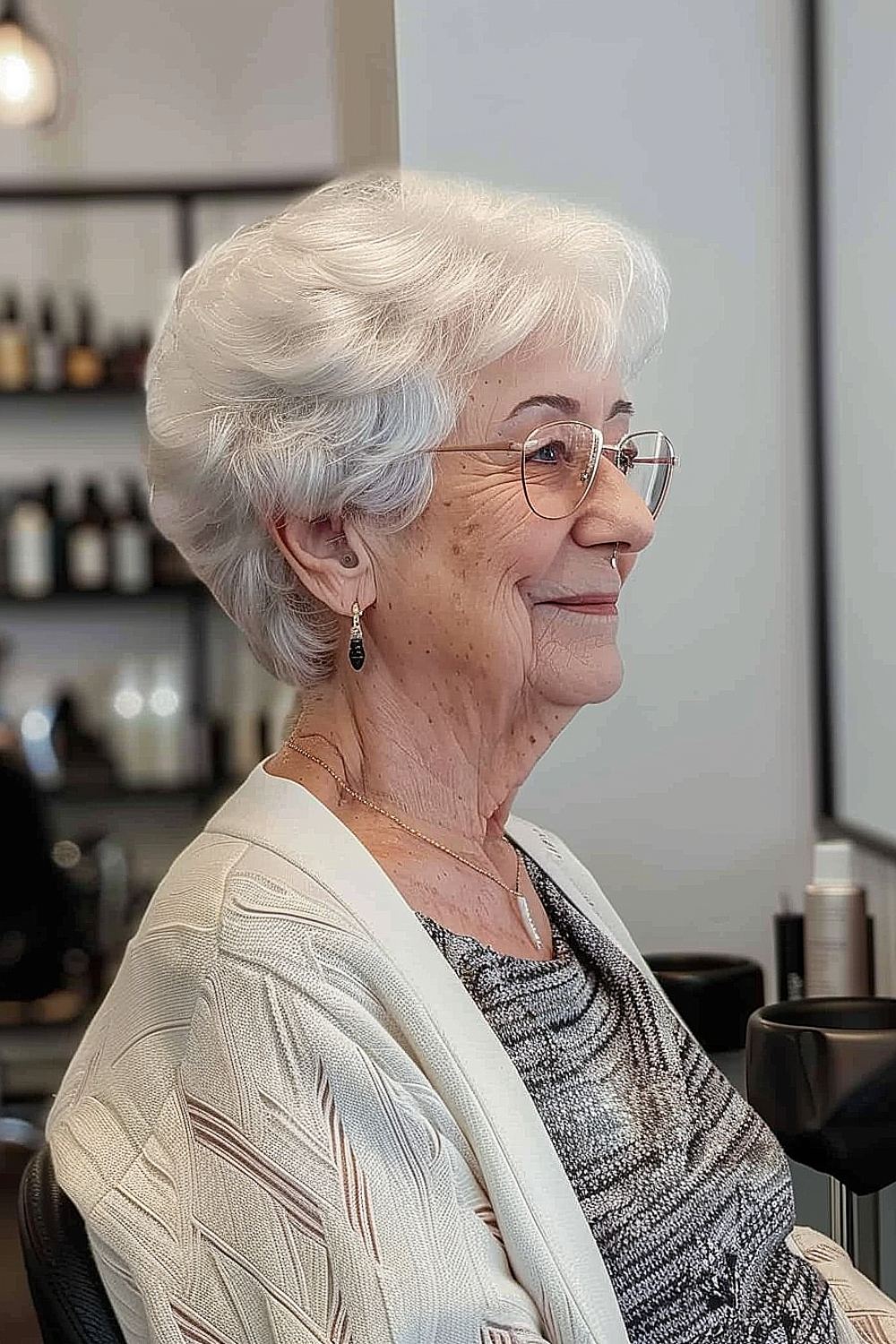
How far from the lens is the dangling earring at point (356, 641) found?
1.15 meters

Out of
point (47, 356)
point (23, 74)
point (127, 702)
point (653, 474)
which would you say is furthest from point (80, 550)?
point (653, 474)

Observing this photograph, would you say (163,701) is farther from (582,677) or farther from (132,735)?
(582,677)

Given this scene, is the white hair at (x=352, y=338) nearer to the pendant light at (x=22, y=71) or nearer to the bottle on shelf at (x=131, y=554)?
the pendant light at (x=22, y=71)

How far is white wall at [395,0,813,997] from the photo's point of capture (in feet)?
5.75

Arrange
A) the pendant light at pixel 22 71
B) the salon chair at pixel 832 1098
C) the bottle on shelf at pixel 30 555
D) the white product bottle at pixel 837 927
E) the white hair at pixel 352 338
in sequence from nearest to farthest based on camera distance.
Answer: the white hair at pixel 352 338, the salon chair at pixel 832 1098, the white product bottle at pixel 837 927, the pendant light at pixel 22 71, the bottle on shelf at pixel 30 555

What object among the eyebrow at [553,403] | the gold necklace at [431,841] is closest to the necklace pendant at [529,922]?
the gold necklace at [431,841]

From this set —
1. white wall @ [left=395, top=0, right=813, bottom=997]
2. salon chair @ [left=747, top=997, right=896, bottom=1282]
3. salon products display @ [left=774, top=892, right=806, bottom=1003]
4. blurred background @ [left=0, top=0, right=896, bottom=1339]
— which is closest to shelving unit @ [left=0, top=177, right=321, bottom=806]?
blurred background @ [left=0, top=0, right=896, bottom=1339]

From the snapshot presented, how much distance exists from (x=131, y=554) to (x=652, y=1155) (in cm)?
360

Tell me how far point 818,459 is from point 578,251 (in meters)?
0.74

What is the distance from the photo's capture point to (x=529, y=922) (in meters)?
1.25

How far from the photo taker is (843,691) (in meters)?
1.82

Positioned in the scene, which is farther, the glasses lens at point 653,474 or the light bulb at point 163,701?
the light bulb at point 163,701


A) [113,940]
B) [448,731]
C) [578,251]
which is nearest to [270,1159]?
[448,731]

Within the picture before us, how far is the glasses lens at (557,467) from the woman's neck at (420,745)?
147 mm
